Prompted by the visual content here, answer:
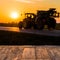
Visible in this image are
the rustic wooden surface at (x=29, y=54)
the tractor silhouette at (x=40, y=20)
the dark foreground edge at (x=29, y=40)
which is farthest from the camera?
the tractor silhouette at (x=40, y=20)

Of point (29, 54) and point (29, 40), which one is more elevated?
point (29, 54)

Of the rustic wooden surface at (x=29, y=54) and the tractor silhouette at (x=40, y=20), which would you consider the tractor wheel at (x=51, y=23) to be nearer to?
the tractor silhouette at (x=40, y=20)

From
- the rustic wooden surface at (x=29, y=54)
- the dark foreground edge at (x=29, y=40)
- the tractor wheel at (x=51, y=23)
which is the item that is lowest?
the tractor wheel at (x=51, y=23)

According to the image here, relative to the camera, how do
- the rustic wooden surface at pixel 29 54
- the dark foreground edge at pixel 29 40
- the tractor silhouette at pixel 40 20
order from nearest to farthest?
1. the rustic wooden surface at pixel 29 54
2. the dark foreground edge at pixel 29 40
3. the tractor silhouette at pixel 40 20

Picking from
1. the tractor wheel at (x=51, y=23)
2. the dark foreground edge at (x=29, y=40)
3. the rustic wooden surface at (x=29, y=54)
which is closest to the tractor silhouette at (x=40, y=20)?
the tractor wheel at (x=51, y=23)

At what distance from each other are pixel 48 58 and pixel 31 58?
217mm

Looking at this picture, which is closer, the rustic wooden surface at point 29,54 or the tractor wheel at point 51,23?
the rustic wooden surface at point 29,54

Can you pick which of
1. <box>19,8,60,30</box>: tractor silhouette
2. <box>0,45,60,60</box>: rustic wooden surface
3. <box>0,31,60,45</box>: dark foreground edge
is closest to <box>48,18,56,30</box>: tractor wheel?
<box>19,8,60,30</box>: tractor silhouette

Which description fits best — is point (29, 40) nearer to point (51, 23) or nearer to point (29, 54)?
point (29, 54)

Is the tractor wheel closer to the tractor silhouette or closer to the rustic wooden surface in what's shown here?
the tractor silhouette

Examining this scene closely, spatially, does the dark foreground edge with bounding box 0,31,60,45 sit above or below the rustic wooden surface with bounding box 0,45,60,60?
below

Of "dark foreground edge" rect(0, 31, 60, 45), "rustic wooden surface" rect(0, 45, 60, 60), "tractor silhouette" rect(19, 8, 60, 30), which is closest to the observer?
"rustic wooden surface" rect(0, 45, 60, 60)

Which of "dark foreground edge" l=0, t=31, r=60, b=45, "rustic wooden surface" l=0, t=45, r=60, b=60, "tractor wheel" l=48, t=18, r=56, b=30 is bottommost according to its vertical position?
"tractor wheel" l=48, t=18, r=56, b=30

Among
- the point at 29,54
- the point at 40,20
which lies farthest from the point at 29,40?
the point at 40,20
